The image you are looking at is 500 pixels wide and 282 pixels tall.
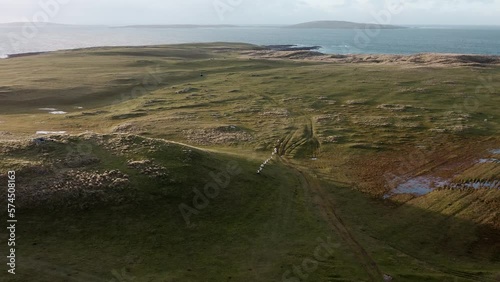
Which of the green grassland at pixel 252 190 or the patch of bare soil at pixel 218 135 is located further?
the patch of bare soil at pixel 218 135

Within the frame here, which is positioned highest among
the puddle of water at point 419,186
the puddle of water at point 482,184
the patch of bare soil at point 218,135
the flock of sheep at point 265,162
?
the patch of bare soil at point 218,135

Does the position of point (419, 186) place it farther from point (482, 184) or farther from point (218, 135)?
point (218, 135)

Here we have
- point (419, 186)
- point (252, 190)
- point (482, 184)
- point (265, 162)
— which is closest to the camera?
point (252, 190)

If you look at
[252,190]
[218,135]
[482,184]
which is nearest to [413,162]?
[482,184]

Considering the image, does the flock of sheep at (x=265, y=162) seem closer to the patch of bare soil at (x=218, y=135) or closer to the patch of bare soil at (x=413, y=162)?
the patch of bare soil at (x=218, y=135)

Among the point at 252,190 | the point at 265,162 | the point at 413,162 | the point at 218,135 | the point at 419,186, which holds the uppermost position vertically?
the point at 218,135

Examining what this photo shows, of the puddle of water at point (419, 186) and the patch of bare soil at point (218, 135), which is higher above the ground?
the patch of bare soil at point (218, 135)

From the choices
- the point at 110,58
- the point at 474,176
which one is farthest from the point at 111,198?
the point at 110,58

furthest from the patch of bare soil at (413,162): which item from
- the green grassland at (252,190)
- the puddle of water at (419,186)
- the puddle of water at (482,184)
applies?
the puddle of water at (482,184)
